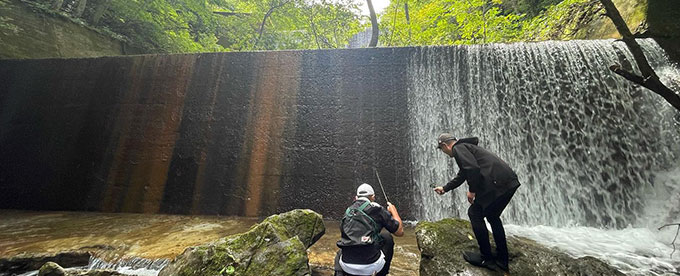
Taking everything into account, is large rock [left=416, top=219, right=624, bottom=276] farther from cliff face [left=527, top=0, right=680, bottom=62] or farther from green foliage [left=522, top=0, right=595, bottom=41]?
green foliage [left=522, top=0, right=595, bottom=41]

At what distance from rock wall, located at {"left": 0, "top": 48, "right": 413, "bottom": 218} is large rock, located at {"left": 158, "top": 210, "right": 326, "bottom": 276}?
3.62m

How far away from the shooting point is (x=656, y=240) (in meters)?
5.14

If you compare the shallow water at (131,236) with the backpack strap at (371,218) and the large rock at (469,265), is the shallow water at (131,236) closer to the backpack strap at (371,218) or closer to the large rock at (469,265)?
the large rock at (469,265)

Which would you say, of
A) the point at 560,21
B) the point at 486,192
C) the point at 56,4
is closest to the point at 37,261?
the point at 486,192

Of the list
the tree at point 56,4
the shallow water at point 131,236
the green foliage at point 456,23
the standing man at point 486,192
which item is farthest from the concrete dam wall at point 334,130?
the green foliage at point 456,23

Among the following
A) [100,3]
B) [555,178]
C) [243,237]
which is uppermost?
[100,3]

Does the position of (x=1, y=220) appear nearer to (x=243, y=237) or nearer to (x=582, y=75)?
(x=243, y=237)

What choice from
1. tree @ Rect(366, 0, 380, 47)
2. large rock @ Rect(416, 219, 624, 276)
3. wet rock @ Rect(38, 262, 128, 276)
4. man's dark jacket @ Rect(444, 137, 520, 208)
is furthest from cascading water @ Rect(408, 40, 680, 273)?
tree @ Rect(366, 0, 380, 47)

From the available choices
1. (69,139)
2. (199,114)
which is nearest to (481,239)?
(199,114)

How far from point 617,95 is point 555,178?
257cm

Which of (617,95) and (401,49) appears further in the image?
(401,49)

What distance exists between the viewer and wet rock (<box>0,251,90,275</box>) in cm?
417

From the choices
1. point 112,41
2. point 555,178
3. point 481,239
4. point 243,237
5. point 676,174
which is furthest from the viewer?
point 112,41

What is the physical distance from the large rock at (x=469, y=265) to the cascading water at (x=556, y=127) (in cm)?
324
